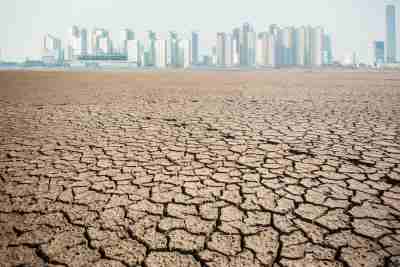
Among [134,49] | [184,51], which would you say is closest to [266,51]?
[184,51]

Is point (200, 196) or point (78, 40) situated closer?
point (200, 196)

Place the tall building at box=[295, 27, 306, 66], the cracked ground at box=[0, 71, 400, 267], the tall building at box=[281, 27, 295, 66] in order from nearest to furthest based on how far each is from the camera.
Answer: the cracked ground at box=[0, 71, 400, 267] < the tall building at box=[295, 27, 306, 66] < the tall building at box=[281, 27, 295, 66]

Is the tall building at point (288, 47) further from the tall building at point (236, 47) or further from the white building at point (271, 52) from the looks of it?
the tall building at point (236, 47)

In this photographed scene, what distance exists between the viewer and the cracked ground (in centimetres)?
143

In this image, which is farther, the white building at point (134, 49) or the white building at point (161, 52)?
the white building at point (161, 52)

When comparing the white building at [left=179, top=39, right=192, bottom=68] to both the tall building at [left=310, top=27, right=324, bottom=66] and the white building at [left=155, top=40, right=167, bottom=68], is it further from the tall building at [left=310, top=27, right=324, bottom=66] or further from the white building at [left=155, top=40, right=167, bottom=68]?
the tall building at [left=310, top=27, right=324, bottom=66]

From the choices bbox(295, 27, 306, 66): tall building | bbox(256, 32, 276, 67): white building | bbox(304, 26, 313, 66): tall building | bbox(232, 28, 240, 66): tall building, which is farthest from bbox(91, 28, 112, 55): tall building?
bbox(304, 26, 313, 66): tall building

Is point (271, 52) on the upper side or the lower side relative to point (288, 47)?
lower

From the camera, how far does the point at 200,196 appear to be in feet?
6.66

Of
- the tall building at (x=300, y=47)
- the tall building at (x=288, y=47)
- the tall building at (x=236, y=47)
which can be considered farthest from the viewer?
the tall building at (x=288, y=47)

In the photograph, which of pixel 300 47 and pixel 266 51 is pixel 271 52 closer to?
pixel 266 51

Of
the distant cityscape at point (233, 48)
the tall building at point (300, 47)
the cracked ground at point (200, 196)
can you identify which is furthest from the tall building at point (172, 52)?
the cracked ground at point (200, 196)

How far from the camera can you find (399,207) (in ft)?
6.02

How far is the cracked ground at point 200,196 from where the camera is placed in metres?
1.43
